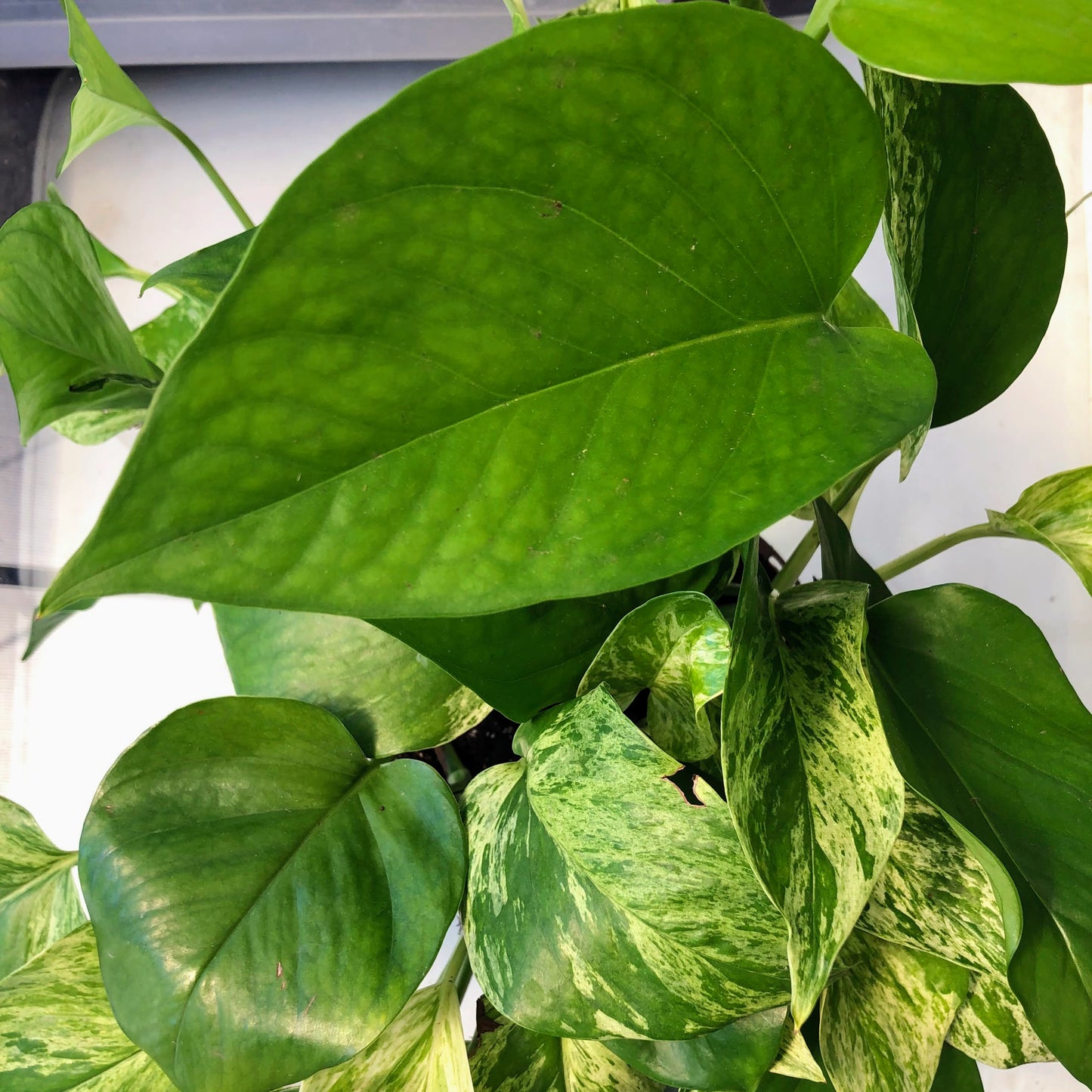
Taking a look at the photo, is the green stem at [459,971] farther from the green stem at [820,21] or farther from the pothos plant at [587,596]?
the green stem at [820,21]

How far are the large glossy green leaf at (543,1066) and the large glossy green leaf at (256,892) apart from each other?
72 millimetres

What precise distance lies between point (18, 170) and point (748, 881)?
74cm

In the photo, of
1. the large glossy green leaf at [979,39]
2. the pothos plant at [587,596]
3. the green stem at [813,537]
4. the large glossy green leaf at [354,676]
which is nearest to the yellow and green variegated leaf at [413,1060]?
the pothos plant at [587,596]

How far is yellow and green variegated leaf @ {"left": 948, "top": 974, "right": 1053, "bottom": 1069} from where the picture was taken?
29 cm

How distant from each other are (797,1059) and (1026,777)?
122mm

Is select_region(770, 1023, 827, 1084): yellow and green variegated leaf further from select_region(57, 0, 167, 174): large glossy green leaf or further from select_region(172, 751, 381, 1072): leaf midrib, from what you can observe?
select_region(57, 0, 167, 174): large glossy green leaf

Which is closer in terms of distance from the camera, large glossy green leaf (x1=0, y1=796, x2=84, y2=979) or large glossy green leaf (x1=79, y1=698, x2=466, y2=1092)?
large glossy green leaf (x1=79, y1=698, x2=466, y2=1092)

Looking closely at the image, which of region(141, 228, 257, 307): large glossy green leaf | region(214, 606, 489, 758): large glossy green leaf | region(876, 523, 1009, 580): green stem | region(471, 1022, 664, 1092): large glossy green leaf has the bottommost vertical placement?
region(471, 1022, 664, 1092): large glossy green leaf

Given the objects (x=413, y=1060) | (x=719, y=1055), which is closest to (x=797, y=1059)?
(x=719, y=1055)

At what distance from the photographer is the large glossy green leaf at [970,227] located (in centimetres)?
24

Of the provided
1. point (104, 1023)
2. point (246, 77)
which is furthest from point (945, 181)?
point (246, 77)

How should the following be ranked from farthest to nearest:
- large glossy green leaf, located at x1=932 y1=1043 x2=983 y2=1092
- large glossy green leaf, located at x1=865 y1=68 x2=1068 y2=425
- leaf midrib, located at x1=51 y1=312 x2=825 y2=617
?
large glossy green leaf, located at x1=932 y1=1043 x2=983 y2=1092 < large glossy green leaf, located at x1=865 y1=68 x2=1068 y2=425 < leaf midrib, located at x1=51 y1=312 x2=825 y2=617

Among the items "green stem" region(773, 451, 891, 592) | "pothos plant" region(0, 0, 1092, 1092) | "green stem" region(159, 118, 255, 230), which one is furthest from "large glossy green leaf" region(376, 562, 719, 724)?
"green stem" region(159, 118, 255, 230)

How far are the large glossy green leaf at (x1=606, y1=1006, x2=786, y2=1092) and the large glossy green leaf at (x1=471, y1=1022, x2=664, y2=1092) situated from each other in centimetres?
4
